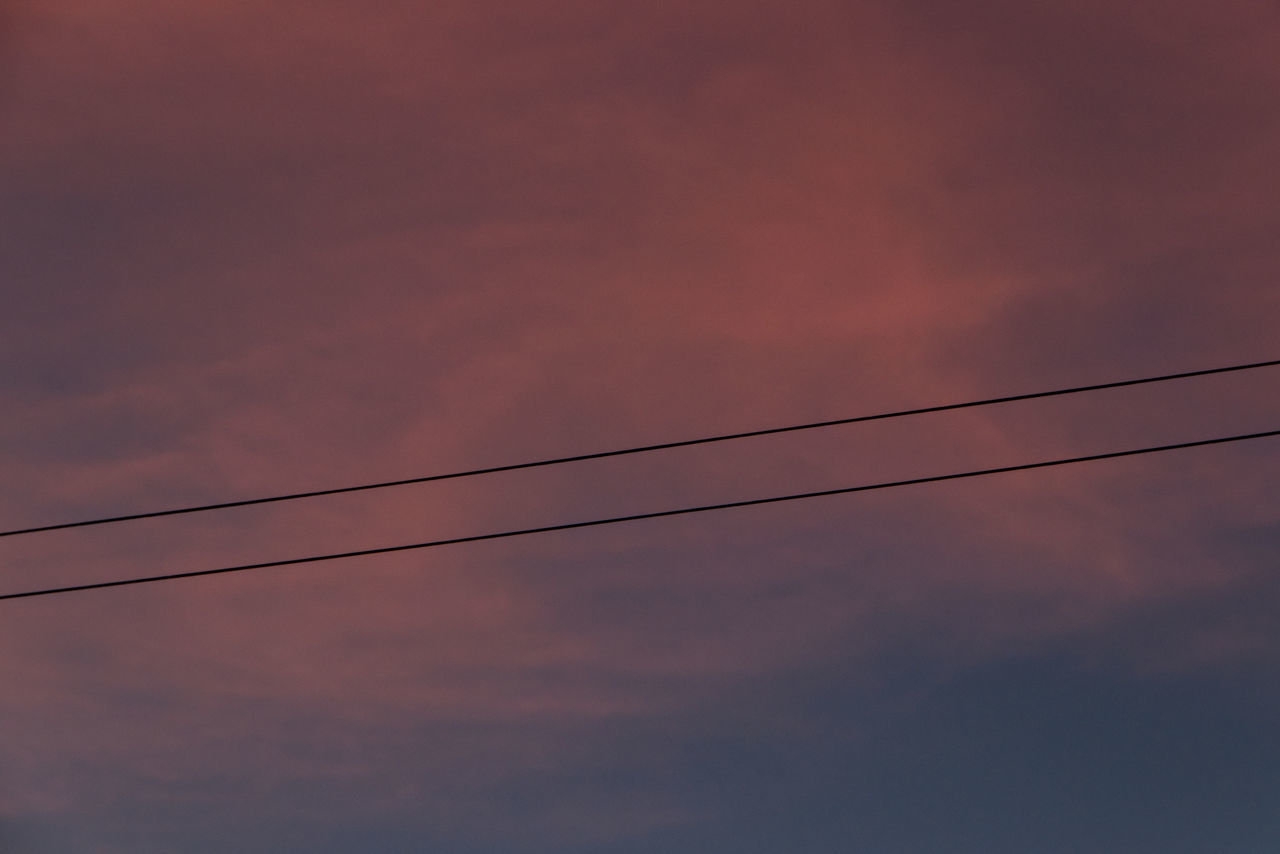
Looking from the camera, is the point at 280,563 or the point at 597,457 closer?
the point at 597,457

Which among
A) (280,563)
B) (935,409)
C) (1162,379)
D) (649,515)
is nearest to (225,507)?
(280,563)

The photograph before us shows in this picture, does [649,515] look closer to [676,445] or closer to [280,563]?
[676,445]

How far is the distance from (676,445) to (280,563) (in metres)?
4.62

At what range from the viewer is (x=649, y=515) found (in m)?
20.7

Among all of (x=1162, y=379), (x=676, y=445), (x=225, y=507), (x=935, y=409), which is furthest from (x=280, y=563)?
(x=1162, y=379)

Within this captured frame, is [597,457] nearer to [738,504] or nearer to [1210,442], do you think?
[738,504]

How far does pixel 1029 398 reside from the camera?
1961 centimetres

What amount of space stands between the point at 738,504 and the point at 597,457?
165cm

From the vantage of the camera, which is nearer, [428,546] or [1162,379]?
[1162,379]

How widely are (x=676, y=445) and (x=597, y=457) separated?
82cm

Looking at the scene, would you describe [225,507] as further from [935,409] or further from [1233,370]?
[1233,370]

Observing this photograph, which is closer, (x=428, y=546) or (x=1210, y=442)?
(x=1210, y=442)

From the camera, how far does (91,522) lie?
20.8 m

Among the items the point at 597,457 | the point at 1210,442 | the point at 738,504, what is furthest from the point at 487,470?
the point at 1210,442
